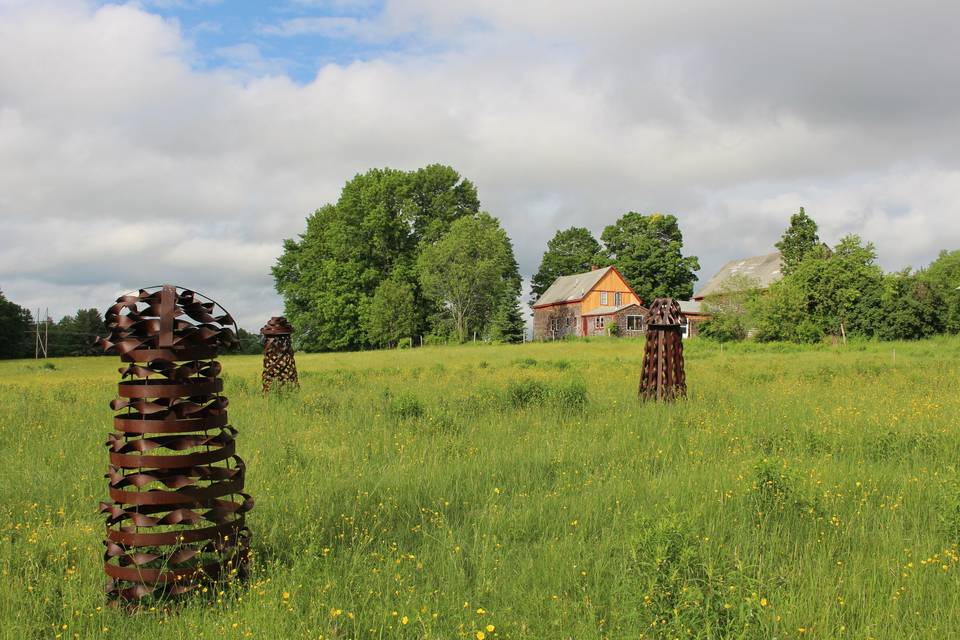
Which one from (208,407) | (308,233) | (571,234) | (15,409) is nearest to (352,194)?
(308,233)

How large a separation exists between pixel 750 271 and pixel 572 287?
56.8ft

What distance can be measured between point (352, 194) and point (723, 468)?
5608 centimetres

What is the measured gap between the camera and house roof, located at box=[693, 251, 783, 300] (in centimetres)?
5600

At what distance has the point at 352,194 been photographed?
5894 cm

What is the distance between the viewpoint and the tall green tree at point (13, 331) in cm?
5171

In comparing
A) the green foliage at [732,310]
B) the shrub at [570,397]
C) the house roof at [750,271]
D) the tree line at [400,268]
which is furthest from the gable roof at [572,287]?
the shrub at [570,397]

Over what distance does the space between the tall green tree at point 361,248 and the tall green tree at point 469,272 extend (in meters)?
3.51

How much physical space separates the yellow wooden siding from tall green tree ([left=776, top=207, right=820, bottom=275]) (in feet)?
49.6

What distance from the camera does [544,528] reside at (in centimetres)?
522

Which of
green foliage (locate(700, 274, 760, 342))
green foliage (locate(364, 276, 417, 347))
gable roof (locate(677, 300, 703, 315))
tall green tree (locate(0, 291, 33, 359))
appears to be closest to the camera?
green foliage (locate(700, 274, 760, 342))

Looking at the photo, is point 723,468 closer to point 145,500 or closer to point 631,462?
point 631,462

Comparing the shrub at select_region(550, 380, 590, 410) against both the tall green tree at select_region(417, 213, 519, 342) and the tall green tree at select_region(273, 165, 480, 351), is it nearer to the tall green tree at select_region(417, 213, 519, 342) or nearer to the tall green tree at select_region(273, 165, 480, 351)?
the tall green tree at select_region(417, 213, 519, 342)

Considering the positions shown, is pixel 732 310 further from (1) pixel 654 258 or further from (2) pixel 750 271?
(1) pixel 654 258

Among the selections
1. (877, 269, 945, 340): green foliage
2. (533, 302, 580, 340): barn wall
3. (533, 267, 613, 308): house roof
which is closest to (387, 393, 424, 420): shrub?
(877, 269, 945, 340): green foliage
